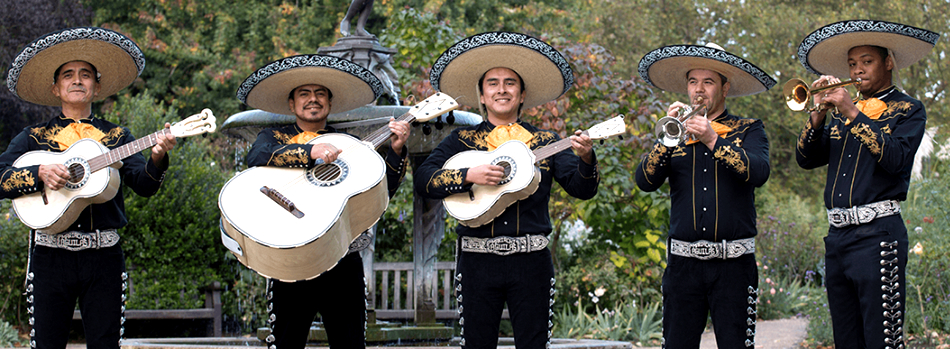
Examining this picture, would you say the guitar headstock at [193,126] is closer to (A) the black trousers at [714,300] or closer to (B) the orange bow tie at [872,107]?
(A) the black trousers at [714,300]

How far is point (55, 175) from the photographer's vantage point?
13.5 ft

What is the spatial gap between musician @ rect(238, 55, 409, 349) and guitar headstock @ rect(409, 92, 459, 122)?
0.12 metres

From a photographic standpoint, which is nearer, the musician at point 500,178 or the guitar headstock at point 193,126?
the musician at point 500,178

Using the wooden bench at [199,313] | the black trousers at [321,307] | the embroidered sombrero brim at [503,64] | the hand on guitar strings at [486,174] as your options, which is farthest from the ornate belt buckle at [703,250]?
the wooden bench at [199,313]

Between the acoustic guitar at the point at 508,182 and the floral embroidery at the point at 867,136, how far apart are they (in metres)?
1.12

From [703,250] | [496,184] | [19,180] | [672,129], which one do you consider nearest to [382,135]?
[496,184]

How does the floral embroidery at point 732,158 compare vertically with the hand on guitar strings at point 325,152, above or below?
below

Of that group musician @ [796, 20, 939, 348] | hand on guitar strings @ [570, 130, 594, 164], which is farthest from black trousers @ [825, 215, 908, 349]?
hand on guitar strings @ [570, 130, 594, 164]

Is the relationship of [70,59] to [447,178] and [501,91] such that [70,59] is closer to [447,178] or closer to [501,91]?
[447,178]

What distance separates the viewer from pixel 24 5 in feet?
47.0

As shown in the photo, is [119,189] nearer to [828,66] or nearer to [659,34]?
[828,66]

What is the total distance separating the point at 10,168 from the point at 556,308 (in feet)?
20.2

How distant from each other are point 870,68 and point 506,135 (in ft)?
6.28

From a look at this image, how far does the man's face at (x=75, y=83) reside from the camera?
A: 4496 millimetres
